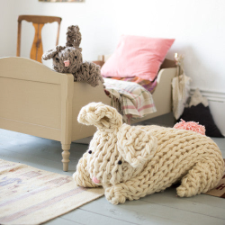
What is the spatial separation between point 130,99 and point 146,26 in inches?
42.4

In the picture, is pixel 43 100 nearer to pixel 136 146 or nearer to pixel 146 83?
pixel 136 146

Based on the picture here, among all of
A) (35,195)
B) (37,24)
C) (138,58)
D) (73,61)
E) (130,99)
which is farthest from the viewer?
(37,24)

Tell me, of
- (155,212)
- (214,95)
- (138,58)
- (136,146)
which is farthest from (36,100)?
(214,95)

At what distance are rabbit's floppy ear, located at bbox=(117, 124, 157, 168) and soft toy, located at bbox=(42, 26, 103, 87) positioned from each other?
558 millimetres

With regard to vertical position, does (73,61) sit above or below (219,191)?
above

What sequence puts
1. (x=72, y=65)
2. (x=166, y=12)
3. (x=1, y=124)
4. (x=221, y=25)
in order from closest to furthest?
(x=72, y=65), (x=1, y=124), (x=221, y=25), (x=166, y=12)

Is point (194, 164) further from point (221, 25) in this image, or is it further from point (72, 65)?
point (221, 25)

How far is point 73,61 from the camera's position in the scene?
176 centimetres

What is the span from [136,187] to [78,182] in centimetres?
29

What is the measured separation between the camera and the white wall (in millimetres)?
2791

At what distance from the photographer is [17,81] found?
192 cm

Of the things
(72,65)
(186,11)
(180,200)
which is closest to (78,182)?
(180,200)

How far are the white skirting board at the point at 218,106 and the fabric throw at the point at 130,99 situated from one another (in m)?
0.65

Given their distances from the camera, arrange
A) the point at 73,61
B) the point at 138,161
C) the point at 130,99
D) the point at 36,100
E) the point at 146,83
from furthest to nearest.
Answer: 1. the point at 146,83
2. the point at 130,99
3. the point at 36,100
4. the point at 73,61
5. the point at 138,161
